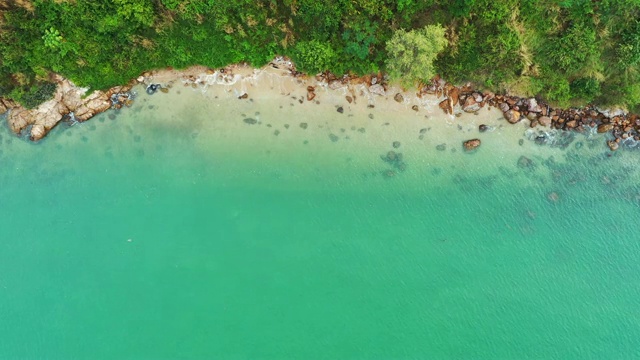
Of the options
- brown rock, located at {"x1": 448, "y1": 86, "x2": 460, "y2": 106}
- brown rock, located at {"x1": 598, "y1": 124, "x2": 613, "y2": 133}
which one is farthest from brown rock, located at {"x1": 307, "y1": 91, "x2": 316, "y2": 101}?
brown rock, located at {"x1": 598, "y1": 124, "x2": 613, "y2": 133}

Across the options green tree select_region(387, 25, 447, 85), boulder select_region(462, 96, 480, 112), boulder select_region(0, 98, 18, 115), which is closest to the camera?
green tree select_region(387, 25, 447, 85)

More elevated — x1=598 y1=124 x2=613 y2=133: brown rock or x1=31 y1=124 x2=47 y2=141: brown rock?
x1=598 y1=124 x2=613 y2=133: brown rock

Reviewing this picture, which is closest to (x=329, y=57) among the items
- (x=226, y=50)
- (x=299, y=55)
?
(x=299, y=55)

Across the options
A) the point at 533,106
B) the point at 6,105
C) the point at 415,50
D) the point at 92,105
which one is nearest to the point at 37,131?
the point at 6,105

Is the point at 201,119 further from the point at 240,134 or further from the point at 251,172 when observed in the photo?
the point at 251,172

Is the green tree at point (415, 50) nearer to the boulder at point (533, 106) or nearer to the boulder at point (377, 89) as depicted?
the boulder at point (377, 89)

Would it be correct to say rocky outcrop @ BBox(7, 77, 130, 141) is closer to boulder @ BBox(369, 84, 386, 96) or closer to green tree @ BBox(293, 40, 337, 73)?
green tree @ BBox(293, 40, 337, 73)
